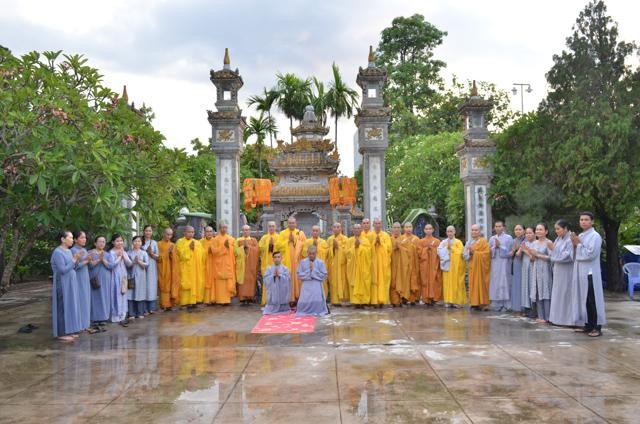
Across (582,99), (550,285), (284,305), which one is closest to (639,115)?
(582,99)

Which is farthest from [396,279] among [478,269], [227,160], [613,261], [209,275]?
[227,160]

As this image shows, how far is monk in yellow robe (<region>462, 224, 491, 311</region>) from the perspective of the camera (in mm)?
9844

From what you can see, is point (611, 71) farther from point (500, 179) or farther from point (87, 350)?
point (87, 350)

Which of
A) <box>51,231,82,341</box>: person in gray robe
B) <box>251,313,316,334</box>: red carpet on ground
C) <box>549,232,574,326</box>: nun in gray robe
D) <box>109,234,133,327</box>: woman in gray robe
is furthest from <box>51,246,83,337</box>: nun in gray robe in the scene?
<box>549,232,574,326</box>: nun in gray robe

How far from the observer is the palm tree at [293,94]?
32.5 m

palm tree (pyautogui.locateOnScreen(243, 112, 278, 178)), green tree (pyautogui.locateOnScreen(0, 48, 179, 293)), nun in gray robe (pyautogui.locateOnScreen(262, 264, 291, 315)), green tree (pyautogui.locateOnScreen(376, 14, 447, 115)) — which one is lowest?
nun in gray robe (pyautogui.locateOnScreen(262, 264, 291, 315))

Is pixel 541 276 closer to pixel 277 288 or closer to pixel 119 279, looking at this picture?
pixel 277 288

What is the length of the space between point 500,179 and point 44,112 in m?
11.1

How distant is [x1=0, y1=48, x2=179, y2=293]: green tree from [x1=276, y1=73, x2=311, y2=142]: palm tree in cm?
2421

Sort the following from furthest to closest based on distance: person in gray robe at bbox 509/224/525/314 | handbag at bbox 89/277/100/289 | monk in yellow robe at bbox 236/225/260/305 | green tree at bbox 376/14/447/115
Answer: green tree at bbox 376/14/447/115 → monk in yellow robe at bbox 236/225/260/305 → person in gray robe at bbox 509/224/525/314 → handbag at bbox 89/277/100/289

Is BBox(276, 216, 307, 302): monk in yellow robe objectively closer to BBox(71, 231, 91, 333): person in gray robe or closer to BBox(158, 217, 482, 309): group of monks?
BBox(158, 217, 482, 309): group of monks

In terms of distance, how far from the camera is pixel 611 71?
459 inches

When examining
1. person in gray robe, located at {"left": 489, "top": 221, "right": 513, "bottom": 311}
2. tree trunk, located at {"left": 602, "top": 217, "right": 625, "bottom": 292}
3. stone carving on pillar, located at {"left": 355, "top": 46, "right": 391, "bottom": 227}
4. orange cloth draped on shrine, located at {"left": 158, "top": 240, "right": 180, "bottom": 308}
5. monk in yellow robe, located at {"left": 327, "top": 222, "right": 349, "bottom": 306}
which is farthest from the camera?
stone carving on pillar, located at {"left": 355, "top": 46, "right": 391, "bottom": 227}

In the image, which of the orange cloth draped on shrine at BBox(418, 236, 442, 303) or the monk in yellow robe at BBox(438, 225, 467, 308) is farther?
the orange cloth draped on shrine at BBox(418, 236, 442, 303)
